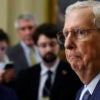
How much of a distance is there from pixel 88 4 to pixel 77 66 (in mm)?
316

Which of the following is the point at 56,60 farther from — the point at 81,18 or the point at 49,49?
the point at 81,18

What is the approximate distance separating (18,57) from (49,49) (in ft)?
2.65

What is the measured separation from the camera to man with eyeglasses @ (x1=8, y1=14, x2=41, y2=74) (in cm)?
441

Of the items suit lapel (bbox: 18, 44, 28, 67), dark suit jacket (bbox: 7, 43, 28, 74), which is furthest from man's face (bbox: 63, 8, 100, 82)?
suit lapel (bbox: 18, 44, 28, 67)

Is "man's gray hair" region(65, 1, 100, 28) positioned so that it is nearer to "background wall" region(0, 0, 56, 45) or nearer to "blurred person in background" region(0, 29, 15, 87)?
"blurred person in background" region(0, 29, 15, 87)

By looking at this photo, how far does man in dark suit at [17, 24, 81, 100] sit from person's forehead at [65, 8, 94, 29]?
5.32 ft

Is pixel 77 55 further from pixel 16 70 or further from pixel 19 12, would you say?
pixel 19 12

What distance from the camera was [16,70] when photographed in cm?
418

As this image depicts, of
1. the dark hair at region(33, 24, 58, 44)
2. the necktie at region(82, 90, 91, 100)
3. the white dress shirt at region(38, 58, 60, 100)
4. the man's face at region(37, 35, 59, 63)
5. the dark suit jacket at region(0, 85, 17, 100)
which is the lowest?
the white dress shirt at region(38, 58, 60, 100)

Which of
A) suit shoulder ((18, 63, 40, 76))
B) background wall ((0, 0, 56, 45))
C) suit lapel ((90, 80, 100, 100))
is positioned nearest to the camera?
suit lapel ((90, 80, 100, 100))

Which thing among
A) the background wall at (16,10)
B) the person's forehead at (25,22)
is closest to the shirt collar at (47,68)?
the person's forehead at (25,22)

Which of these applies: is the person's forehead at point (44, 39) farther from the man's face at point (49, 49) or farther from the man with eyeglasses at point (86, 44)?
the man with eyeglasses at point (86, 44)

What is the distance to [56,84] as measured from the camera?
12.0 ft

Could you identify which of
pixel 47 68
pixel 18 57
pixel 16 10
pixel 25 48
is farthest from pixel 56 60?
pixel 16 10
